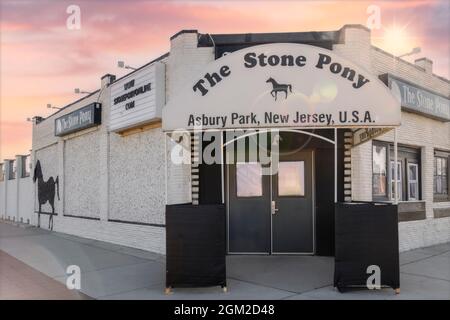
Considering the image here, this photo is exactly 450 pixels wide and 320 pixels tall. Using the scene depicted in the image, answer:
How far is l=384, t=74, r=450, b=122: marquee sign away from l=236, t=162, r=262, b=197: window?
3.80 m

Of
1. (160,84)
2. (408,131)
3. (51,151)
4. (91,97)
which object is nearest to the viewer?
(160,84)

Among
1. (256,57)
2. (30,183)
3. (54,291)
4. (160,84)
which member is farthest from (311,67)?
(30,183)

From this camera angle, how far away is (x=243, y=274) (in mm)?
7809

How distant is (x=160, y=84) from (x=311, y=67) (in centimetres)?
474

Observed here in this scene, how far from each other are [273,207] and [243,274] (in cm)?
213

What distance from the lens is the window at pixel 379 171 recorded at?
33.7 feet

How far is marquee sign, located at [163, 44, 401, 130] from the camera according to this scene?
6527 mm

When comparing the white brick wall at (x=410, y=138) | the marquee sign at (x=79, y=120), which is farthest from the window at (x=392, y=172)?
the marquee sign at (x=79, y=120)

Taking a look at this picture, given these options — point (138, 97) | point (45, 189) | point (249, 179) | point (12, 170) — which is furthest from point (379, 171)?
point (12, 170)

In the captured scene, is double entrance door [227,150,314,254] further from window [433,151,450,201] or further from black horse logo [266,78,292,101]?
window [433,151,450,201]

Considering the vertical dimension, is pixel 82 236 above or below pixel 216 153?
below

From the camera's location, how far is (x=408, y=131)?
1120cm
